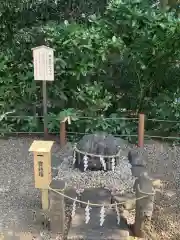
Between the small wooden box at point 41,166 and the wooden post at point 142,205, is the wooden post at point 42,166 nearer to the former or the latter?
the small wooden box at point 41,166

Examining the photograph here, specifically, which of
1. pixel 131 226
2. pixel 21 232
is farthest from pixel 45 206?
pixel 131 226

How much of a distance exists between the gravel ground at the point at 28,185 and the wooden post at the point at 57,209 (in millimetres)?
314

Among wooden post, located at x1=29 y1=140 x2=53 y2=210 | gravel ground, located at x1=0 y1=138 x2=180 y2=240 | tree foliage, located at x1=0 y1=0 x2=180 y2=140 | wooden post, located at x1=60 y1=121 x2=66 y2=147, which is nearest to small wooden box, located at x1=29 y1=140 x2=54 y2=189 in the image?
wooden post, located at x1=29 y1=140 x2=53 y2=210

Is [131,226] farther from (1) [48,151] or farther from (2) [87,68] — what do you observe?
(2) [87,68]

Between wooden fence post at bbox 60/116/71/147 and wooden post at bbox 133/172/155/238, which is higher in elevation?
wooden fence post at bbox 60/116/71/147

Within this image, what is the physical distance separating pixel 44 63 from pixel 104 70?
1.15 metres

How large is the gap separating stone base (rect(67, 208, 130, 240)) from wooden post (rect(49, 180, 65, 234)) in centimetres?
14

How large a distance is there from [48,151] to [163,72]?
3305 mm

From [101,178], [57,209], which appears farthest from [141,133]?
[57,209]

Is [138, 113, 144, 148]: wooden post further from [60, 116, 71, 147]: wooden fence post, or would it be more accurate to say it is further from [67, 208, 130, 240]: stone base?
[67, 208, 130, 240]: stone base

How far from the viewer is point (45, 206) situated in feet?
12.7

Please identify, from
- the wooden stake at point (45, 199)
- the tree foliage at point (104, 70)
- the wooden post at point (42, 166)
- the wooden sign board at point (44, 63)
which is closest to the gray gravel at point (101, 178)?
A: the wooden stake at point (45, 199)

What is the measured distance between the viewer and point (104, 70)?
19.9 ft

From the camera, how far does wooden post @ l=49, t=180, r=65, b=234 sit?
346 cm
